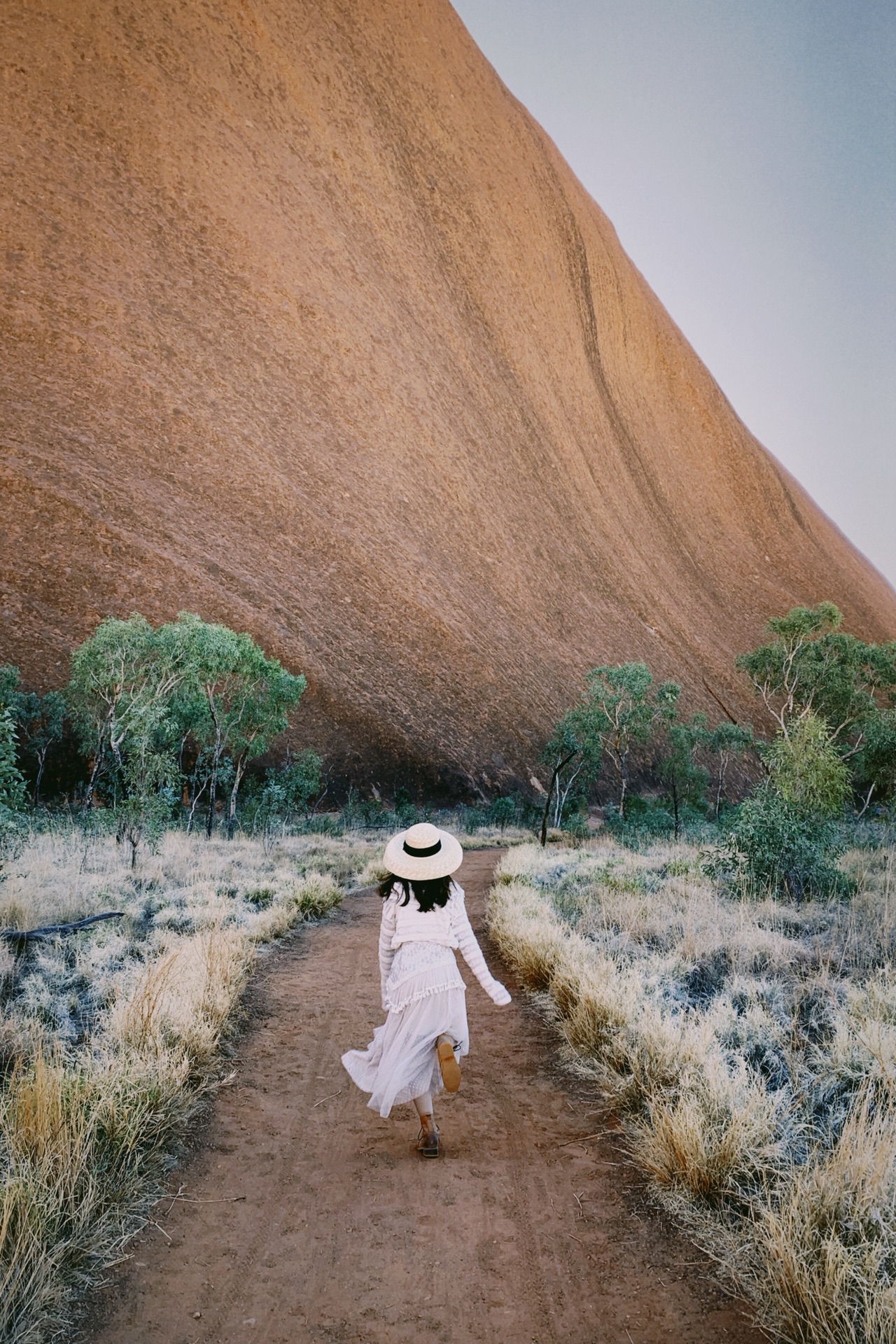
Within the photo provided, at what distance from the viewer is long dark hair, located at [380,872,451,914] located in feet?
13.3

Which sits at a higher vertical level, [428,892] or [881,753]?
[428,892]

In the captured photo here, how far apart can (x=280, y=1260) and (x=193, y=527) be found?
34.9m

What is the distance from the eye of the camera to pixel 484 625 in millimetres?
43438

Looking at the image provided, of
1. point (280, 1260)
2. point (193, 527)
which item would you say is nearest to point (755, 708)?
point (193, 527)

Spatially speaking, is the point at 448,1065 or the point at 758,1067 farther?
the point at 758,1067

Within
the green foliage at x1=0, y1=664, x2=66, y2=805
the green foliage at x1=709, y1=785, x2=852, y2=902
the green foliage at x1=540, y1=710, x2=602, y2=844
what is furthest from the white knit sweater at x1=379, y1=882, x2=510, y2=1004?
the green foliage at x1=540, y1=710, x2=602, y2=844

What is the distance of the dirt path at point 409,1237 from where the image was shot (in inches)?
105

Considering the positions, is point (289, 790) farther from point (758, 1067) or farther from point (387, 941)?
point (758, 1067)

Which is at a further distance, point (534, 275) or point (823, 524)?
point (823, 524)

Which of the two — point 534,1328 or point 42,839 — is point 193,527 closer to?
point 42,839

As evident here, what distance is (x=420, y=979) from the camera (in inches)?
155

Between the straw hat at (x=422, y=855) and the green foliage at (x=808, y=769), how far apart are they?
11.4 meters

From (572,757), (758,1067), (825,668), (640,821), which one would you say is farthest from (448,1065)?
(825,668)

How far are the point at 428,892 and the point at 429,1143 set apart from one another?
117 cm
